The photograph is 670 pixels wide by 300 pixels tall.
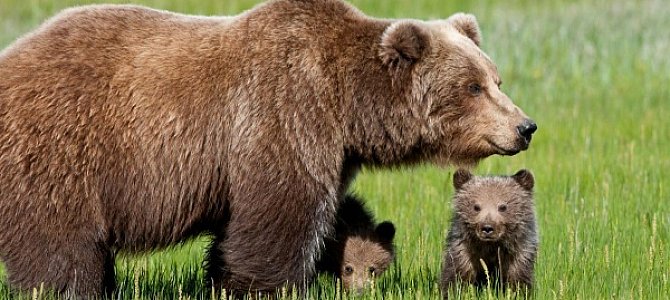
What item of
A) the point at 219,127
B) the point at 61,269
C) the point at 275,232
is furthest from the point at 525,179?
the point at 61,269

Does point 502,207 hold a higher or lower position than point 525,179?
lower

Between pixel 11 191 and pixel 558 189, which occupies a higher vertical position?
pixel 11 191

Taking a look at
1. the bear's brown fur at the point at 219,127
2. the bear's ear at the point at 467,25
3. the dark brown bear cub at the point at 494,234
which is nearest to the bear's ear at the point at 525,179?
the dark brown bear cub at the point at 494,234

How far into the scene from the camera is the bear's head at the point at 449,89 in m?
6.87

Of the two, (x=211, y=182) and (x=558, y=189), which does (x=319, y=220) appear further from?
(x=558, y=189)

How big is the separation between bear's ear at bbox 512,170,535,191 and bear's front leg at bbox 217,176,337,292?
1.16 meters

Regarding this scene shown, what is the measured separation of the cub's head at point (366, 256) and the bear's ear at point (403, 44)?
1.27 m

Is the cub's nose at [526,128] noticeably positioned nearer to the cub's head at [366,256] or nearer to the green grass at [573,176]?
the green grass at [573,176]

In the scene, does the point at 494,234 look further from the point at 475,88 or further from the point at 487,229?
the point at 475,88

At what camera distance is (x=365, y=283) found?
759cm

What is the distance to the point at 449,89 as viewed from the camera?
22.7ft

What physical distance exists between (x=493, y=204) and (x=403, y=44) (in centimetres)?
106

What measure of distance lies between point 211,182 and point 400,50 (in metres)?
1.32

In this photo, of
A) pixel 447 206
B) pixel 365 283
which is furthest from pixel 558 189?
pixel 365 283
